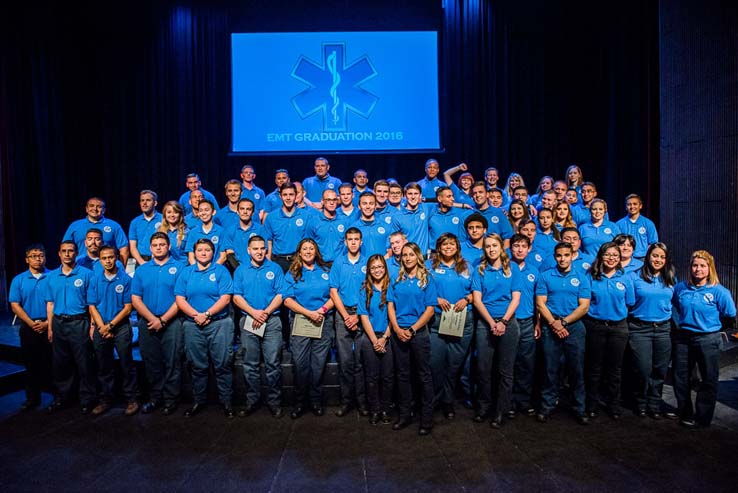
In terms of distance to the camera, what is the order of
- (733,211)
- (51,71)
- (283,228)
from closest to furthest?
(283,228)
(733,211)
(51,71)

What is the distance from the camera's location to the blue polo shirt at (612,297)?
4.01m

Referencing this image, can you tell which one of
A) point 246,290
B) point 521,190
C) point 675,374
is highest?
point 521,190

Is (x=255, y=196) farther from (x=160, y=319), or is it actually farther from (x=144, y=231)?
(x=160, y=319)

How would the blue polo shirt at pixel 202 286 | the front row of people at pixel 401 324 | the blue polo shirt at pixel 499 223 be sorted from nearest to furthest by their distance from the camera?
the front row of people at pixel 401 324, the blue polo shirt at pixel 202 286, the blue polo shirt at pixel 499 223

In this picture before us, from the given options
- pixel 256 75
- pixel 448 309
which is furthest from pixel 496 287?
pixel 256 75

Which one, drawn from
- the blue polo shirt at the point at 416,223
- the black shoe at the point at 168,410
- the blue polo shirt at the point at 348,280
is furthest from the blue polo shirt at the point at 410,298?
the black shoe at the point at 168,410

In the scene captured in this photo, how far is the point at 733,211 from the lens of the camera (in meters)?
5.68

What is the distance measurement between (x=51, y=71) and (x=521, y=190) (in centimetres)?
702

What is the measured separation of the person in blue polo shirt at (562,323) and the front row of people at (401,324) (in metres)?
0.01

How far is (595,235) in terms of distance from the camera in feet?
17.1

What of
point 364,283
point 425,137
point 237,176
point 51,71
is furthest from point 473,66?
point 51,71

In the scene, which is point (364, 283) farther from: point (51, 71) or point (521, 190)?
point (51, 71)

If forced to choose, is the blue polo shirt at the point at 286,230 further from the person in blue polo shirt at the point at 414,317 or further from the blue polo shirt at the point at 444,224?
the person in blue polo shirt at the point at 414,317

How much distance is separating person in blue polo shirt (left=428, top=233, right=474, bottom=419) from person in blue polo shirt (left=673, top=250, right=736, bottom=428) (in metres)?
1.64
